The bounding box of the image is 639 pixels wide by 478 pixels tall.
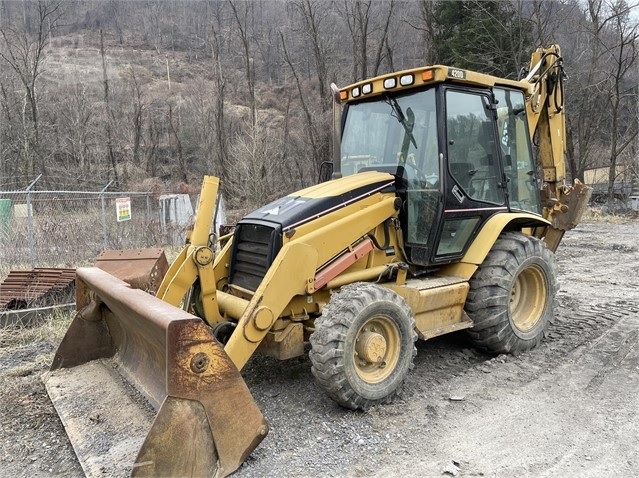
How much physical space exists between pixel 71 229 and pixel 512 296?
9.55 meters

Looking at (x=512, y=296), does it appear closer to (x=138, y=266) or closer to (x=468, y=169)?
(x=468, y=169)

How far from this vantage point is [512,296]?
533 centimetres

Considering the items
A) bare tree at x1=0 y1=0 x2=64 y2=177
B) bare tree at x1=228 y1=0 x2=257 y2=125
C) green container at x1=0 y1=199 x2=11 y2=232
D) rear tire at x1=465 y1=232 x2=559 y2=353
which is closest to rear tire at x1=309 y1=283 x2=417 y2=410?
rear tire at x1=465 y1=232 x2=559 y2=353

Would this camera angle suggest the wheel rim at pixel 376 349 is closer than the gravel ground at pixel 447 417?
No

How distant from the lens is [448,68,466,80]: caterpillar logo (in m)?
4.59

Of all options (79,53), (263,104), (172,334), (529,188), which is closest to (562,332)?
(529,188)

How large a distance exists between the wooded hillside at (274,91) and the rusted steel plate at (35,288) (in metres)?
13.4

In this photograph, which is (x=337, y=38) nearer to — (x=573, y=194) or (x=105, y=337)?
(x=573, y=194)

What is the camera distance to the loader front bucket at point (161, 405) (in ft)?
9.61

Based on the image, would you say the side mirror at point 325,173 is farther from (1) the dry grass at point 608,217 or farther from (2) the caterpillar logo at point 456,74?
(1) the dry grass at point 608,217

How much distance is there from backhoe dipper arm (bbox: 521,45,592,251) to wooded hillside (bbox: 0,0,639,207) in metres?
15.2

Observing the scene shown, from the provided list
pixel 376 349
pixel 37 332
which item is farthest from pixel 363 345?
pixel 37 332

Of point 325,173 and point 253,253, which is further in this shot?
point 325,173

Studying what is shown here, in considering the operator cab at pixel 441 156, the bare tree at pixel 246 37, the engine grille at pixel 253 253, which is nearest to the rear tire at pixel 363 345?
the engine grille at pixel 253 253
